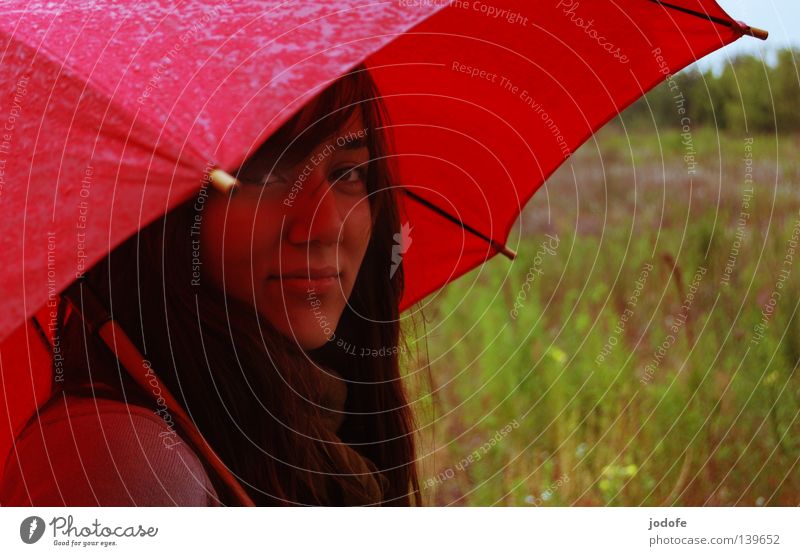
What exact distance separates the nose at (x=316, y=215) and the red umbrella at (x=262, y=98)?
133mm

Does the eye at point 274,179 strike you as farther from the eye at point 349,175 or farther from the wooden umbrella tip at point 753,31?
the wooden umbrella tip at point 753,31

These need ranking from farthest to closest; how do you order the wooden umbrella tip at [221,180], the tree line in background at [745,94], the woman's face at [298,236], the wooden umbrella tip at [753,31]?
the tree line in background at [745,94] < the wooden umbrella tip at [753,31] < the woman's face at [298,236] < the wooden umbrella tip at [221,180]

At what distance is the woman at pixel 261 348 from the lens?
22.6 inches

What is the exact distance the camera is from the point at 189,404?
2.26 feet

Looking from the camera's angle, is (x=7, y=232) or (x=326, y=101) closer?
(x=7, y=232)

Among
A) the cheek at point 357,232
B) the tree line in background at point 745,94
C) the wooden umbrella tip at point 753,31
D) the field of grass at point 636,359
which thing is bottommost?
the field of grass at point 636,359

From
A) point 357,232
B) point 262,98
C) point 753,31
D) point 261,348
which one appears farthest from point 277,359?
point 753,31

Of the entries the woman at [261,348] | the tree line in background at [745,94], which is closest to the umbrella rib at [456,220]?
the woman at [261,348]

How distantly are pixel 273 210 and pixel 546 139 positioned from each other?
0.38 meters

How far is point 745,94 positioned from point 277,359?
1697 mm

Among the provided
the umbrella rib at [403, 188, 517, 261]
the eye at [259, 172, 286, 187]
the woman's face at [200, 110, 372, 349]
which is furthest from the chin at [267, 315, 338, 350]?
the umbrella rib at [403, 188, 517, 261]

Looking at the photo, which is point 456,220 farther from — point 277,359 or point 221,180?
point 221,180
